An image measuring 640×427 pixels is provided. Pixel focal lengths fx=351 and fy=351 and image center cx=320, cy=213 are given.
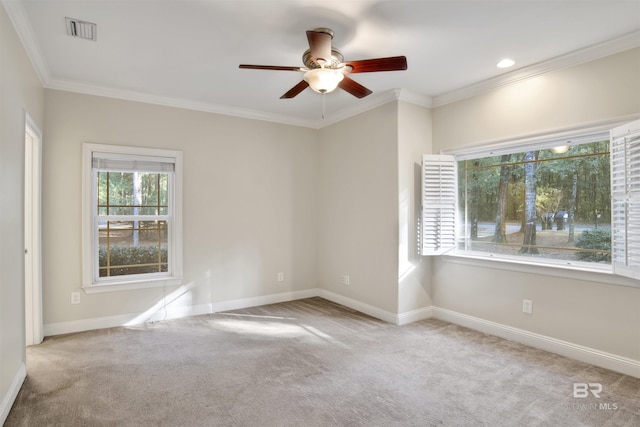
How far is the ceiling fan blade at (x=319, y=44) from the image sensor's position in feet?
7.67

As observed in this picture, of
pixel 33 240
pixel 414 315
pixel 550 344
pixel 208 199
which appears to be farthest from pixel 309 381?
pixel 33 240

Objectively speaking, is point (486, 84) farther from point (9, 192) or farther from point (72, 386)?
point (72, 386)

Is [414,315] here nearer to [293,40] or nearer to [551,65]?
[551,65]

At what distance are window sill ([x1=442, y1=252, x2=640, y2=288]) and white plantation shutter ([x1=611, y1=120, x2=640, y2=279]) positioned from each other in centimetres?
13

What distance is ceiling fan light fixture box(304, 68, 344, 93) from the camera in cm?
252

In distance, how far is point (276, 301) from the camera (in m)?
4.96

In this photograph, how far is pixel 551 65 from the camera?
3.19 meters

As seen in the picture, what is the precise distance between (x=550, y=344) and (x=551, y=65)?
2.55 m

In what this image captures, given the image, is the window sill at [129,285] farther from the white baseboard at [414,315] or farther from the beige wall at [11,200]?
the white baseboard at [414,315]

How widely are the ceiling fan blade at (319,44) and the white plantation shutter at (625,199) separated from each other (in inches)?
91.6

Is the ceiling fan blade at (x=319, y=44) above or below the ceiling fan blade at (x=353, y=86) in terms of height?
above

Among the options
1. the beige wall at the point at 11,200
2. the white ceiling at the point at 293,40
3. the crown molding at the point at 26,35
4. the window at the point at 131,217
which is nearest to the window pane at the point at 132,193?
the window at the point at 131,217

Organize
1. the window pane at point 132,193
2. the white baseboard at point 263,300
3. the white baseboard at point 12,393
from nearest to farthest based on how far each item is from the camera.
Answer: the white baseboard at point 12,393 < the window pane at point 132,193 < the white baseboard at point 263,300

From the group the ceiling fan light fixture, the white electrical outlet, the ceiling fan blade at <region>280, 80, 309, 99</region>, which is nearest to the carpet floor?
the white electrical outlet
